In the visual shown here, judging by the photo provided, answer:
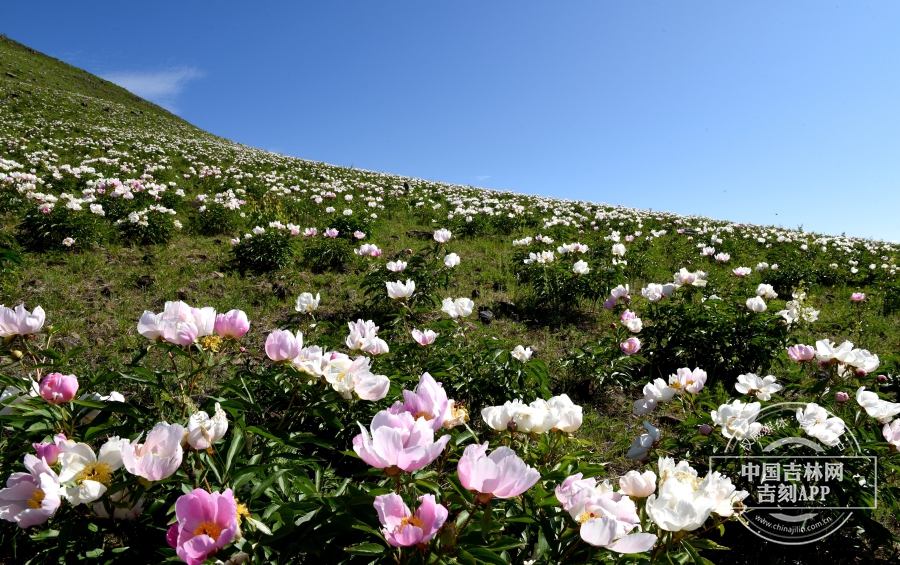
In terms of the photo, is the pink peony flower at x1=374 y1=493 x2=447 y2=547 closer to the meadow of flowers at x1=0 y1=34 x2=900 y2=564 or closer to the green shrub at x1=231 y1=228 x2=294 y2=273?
the meadow of flowers at x1=0 y1=34 x2=900 y2=564

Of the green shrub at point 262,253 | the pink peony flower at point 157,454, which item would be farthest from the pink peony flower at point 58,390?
the green shrub at point 262,253

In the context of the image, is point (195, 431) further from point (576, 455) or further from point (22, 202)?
point (22, 202)

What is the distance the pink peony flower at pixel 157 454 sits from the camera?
3.42 ft

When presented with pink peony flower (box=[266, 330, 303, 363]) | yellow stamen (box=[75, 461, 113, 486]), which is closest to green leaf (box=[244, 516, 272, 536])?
yellow stamen (box=[75, 461, 113, 486])

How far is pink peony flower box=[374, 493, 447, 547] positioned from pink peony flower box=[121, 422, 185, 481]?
0.55 meters

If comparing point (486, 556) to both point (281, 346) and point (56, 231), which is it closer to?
point (281, 346)

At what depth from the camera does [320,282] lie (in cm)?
555

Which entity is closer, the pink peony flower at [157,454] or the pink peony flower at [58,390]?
the pink peony flower at [157,454]

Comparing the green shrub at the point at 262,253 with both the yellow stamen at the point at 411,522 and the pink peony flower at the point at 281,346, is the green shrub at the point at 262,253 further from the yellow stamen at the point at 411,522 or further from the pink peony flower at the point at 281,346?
the yellow stamen at the point at 411,522

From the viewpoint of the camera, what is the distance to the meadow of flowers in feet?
3.56

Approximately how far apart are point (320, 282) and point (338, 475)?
11.3 ft

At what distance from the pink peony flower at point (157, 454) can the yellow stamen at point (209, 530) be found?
0.62 ft

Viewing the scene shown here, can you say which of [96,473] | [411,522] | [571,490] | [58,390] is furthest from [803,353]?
[58,390]

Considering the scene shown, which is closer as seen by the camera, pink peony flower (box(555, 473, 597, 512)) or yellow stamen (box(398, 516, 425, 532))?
yellow stamen (box(398, 516, 425, 532))
